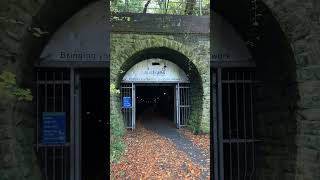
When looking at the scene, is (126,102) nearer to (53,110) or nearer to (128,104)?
(128,104)

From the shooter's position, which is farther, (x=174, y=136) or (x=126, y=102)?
(x=174, y=136)

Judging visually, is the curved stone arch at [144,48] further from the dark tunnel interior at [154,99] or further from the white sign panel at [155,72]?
the dark tunnel interior at [154,99]

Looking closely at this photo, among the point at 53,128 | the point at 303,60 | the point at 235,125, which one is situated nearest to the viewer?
the point at 303,60

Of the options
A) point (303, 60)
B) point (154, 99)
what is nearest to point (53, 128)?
point (154, 99)

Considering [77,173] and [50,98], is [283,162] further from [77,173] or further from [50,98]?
[50,98]

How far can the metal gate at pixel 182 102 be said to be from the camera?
561 cm

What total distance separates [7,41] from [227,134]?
282 cm

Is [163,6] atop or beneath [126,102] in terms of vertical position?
atop

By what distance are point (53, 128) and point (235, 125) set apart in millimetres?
2199

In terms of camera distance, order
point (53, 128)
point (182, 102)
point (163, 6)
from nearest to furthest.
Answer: point (53, 128)
point (163, 6)
point (182, 102)

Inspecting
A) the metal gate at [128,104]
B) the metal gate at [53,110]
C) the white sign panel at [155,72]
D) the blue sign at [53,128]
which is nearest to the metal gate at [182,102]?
the white sign panel at [155,72]

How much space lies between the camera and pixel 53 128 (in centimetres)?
440

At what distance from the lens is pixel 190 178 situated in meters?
5.69

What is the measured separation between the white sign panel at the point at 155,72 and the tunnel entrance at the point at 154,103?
0.32 ft
